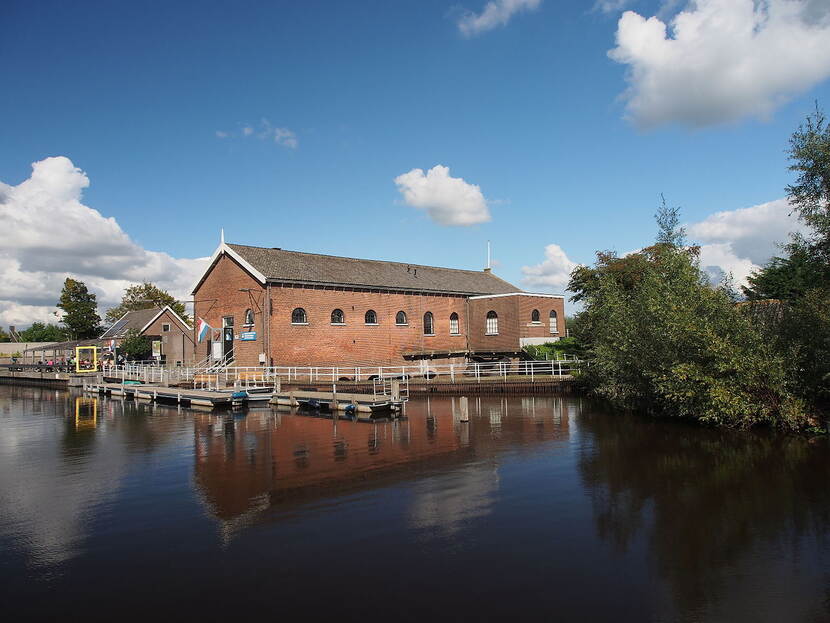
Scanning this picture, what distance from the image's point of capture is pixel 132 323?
5166 cm

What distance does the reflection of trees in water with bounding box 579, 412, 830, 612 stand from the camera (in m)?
7.51

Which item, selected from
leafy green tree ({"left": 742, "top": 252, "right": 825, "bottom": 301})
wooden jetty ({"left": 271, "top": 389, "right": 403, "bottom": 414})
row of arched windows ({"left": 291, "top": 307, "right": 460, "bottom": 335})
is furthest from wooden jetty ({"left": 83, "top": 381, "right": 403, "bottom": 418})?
leafy green tree ({"left": 742, "top": 252, "right": 825, "bottom": 301})

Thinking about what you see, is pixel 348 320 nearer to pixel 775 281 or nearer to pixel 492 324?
pixel 492 324

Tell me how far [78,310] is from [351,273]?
4079 cm

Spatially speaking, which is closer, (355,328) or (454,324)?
(355,328)

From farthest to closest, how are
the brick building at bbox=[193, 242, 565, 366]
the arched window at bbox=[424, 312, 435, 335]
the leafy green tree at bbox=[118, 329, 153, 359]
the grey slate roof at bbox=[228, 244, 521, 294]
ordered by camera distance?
the leafy green tree at bbox=[118, 329, 153, 359], the arched window at bbox=[424, 312, 435, 335], the grey slate roof at bbox=[228, 244, 521, 294], the brick building at bbox=[193, 242, 565, 366]

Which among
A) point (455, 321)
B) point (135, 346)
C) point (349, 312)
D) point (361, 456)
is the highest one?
point (349, 312)

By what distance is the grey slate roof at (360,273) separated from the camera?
110 ft

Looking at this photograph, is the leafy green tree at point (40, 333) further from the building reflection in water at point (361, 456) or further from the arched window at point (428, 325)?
the building reflection in water at point (361, 456)

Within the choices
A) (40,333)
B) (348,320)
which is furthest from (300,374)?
(40,333)

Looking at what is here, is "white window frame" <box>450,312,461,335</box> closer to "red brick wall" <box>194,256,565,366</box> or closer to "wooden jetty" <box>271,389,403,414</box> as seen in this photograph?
"red brick wall" <box>194,256,565,366</box>

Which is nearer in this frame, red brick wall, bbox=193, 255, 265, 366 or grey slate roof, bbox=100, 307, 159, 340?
red brick wall, bbox=193, 255, 265, 366

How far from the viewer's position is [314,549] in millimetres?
7992

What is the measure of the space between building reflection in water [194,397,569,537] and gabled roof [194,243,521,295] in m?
11.8
